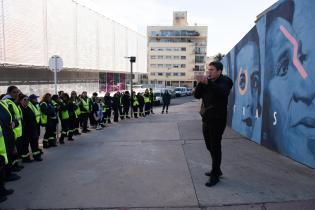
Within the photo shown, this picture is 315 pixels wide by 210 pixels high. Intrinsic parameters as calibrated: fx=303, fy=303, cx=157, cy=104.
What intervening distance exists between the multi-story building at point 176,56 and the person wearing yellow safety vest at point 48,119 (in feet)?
272

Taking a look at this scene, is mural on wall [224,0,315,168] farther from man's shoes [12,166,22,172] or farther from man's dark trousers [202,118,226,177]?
man's shoes [12,166,22,172]

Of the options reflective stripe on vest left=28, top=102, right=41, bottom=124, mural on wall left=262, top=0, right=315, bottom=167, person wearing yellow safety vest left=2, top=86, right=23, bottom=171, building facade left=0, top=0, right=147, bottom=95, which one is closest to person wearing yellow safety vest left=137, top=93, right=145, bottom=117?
building facade left=0, top=0, right=147, bottom=95

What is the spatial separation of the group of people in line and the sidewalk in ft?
1.31

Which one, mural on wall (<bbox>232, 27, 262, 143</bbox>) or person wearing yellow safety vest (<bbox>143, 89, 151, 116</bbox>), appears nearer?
mural on wall (<bbox>232, 27, 262, 143</bbox>)

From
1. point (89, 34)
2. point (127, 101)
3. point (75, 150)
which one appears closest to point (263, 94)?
point (75, 150)

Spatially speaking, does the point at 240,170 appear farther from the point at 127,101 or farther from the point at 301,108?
the point at 127,101

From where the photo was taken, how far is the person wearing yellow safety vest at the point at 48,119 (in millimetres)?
8305

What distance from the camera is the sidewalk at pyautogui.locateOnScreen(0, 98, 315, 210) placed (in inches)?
169

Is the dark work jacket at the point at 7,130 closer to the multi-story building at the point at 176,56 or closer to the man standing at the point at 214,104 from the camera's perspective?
the man standing at the point at 214,104

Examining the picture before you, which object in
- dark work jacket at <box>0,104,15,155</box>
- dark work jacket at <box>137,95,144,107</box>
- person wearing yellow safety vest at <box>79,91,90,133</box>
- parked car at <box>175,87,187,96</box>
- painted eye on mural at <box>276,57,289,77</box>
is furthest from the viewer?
parked car at <box>175,87,187,96</box>

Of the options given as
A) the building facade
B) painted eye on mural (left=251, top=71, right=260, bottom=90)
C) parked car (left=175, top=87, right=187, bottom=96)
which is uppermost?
the building facade

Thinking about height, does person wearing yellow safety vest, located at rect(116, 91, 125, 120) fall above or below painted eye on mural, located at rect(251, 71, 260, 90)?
below

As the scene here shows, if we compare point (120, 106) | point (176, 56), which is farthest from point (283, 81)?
point (176, 56)

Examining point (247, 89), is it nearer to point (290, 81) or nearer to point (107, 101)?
point (290, 81)
